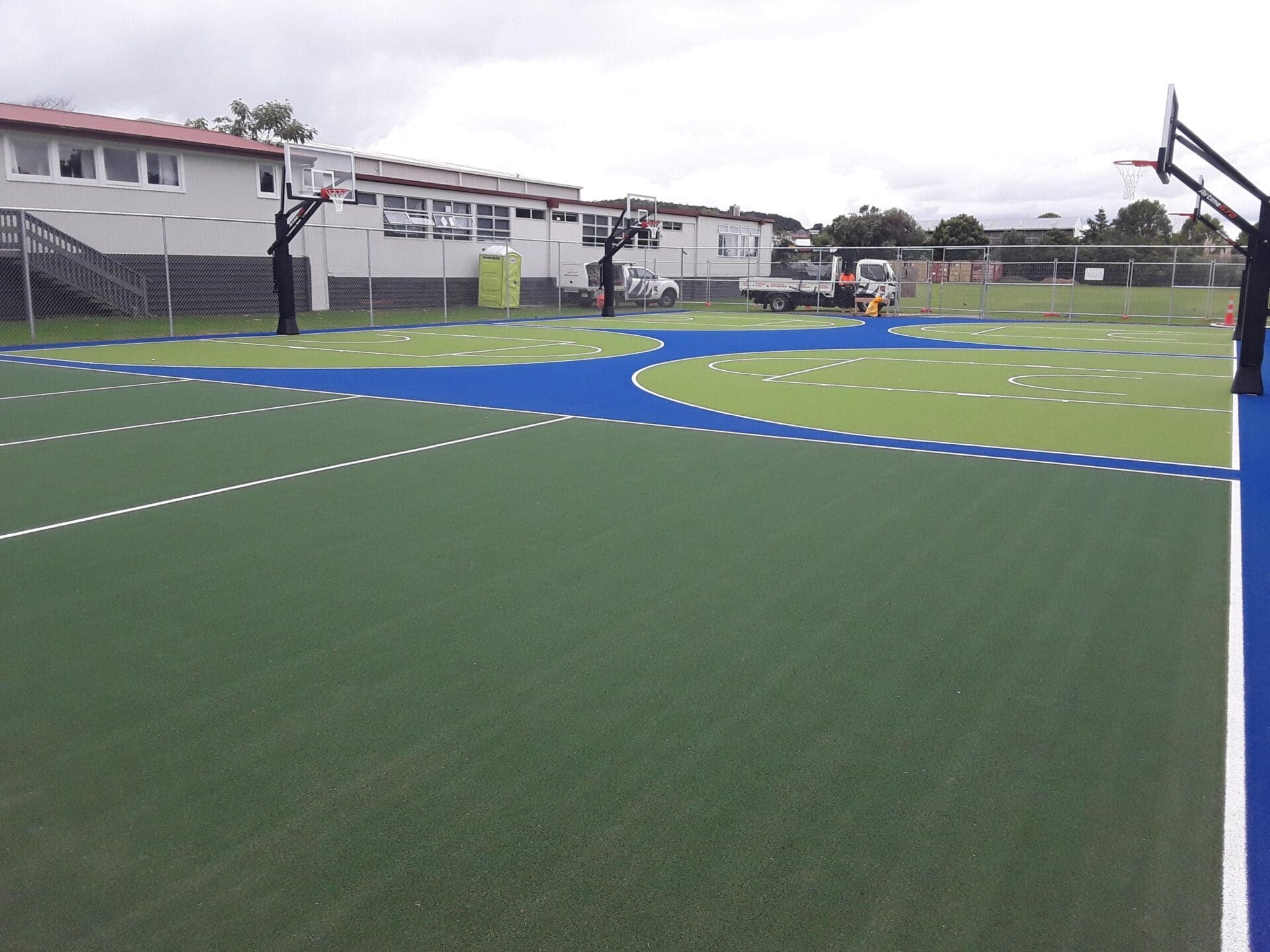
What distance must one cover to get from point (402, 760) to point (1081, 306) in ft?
130

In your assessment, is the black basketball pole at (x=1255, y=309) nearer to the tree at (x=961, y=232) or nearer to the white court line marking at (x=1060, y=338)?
the white court line marking at (x=1060, y=338)

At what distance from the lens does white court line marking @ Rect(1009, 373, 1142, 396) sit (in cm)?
1350

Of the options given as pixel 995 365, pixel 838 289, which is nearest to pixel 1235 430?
pixel 995 365

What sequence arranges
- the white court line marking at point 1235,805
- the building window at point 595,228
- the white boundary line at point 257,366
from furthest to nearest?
the building window at point 595,228
the white boundary line at point 257,366
the white court line marking at point 1235,805

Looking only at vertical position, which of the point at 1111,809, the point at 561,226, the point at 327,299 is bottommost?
the point at 1111,809

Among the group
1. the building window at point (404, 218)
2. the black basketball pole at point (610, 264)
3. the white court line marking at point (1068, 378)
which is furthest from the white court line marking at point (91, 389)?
the building window at point (404, 218)

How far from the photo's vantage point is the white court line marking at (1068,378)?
44.3ft

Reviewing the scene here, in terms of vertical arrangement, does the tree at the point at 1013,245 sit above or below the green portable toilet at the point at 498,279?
above

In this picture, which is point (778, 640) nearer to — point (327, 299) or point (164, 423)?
point (164, 423)

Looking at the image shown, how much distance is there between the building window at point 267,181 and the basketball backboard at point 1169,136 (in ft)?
83.5

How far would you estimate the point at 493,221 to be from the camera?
38281 mm

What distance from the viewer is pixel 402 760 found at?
137 inches

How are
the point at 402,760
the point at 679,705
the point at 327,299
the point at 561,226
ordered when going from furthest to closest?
the point at 561,226 < the point at 327,299 < the point at 679,705 < the point at 402,760

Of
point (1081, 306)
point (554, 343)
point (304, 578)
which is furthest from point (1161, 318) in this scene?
point (304, 578)
